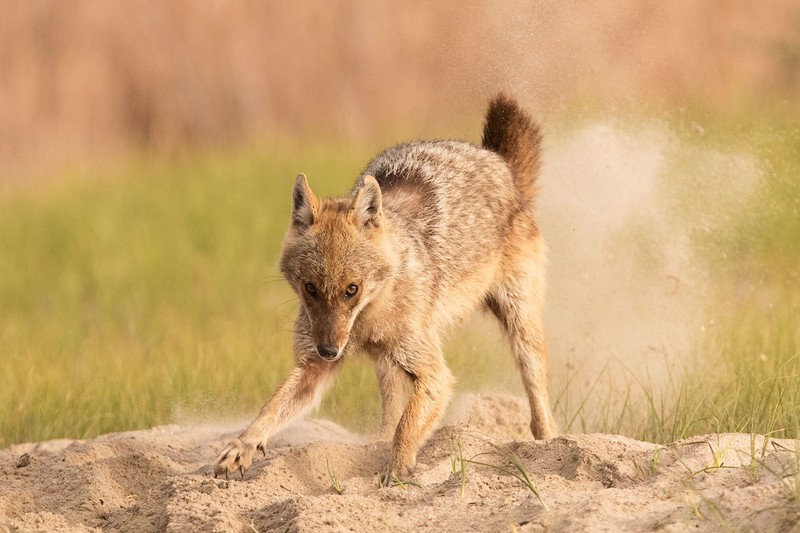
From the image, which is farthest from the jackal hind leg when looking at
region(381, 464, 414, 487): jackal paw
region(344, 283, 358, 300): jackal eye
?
region(344, 283, 358, 300): jackal eye

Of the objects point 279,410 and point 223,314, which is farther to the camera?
point 223,314

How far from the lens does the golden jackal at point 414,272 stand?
20.0 feet

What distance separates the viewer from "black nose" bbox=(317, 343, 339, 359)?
231 inches

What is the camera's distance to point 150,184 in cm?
1525

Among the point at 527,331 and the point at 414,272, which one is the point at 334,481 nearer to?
the point at 414,272

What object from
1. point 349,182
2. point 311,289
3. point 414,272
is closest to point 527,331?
point 414,272

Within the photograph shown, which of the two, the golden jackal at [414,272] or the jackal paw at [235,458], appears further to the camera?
the golden jackal at [414,272]

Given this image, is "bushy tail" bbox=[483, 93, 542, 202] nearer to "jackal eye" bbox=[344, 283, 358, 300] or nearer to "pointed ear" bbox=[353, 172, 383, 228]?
"pointed ear" bbox=[353, 172, 383, 228]

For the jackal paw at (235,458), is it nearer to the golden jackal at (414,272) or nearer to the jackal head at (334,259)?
the golden jackal at (414,272)

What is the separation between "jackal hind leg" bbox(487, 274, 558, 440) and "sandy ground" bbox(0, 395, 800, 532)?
0.97 m

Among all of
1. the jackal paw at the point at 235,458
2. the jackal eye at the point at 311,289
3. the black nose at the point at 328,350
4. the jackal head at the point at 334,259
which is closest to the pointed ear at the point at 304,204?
the jackal head at the point at 334,259

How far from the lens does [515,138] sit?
8133 millimetres

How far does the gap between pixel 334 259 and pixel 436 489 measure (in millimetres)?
1389

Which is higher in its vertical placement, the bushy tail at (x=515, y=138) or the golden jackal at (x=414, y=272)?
the bushy tail at (x=515, y=138)
